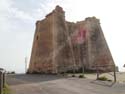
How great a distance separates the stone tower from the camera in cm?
3325

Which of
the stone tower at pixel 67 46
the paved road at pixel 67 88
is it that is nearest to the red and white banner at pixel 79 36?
the stone tower at pixel 67 46

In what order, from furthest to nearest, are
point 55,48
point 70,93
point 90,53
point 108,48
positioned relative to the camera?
point 108,48, point 90,53, point 55,48, point 70,93

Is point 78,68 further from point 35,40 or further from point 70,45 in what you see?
point 35,40

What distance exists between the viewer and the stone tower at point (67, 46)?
33250 millimetres

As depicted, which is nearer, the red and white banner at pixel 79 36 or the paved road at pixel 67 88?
the paved road at pixel 67 88

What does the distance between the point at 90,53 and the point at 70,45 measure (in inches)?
128

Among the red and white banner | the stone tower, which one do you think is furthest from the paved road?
the red and white banner

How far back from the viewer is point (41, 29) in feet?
123

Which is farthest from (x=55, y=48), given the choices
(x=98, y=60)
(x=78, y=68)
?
(x=98, y=60)

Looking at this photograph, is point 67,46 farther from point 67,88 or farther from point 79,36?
point 67,88

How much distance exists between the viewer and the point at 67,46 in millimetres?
35281

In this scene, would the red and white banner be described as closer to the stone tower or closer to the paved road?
the stone tower

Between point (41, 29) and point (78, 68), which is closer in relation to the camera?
point (78, 68)

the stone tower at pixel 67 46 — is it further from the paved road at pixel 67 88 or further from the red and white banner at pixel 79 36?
the paved road at pixel 67 88
